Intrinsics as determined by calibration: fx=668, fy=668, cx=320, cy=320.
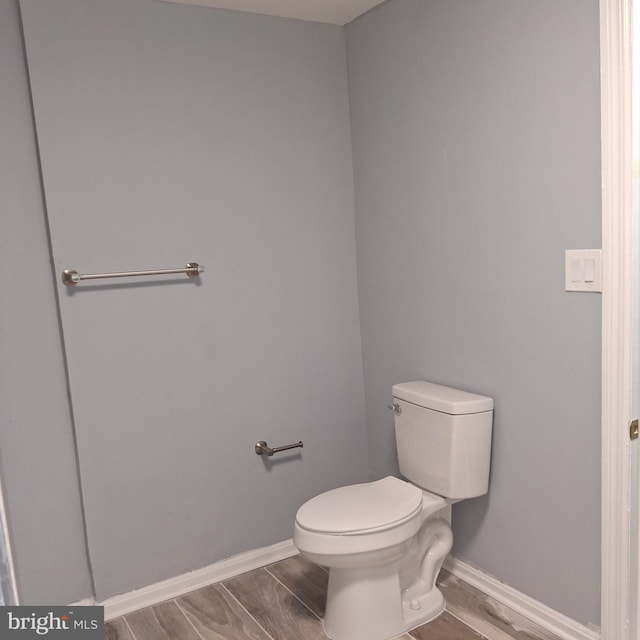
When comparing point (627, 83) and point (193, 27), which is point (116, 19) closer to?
point (193, 27)

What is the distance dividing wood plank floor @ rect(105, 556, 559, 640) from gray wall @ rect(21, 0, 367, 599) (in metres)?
0.14

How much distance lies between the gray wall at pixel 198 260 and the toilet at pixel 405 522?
49cm

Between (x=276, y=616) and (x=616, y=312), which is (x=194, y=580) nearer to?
(x=276, y=616)

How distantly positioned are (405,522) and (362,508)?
145mm

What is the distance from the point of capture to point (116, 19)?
7.25 ft

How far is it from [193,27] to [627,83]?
1.46m

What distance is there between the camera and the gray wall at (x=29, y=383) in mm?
2105

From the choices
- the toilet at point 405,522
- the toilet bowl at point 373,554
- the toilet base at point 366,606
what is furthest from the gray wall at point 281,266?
the toilet base at point 366,606

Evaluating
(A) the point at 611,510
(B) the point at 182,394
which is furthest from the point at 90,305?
(A) the point at 611,510

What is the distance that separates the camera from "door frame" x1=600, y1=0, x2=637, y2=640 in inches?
65.5

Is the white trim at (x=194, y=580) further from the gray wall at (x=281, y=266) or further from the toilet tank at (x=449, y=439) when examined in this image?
the toilet tank at (x=449, y=439)

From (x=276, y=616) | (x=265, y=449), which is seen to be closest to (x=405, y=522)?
(x=276, y=616)

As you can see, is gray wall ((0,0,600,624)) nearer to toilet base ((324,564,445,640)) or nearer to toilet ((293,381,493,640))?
toilet ((293,381,493,640))

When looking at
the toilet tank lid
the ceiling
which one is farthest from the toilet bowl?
the ceiling
